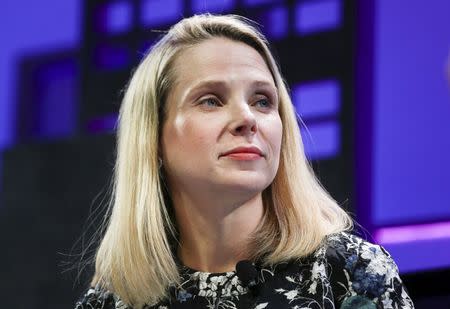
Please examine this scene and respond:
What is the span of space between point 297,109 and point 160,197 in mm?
1064

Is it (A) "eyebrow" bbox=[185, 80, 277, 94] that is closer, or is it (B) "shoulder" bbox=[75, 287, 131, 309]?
(A) "eyebrow" bbox=[185, 80, 277, 94]

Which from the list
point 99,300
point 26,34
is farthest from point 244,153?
point 26,34

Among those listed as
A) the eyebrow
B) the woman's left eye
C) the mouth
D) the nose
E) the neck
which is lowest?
the neck

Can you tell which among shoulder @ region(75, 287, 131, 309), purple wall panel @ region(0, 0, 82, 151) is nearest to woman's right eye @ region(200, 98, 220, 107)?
shoulder @ region(75, 287, 131, 309)

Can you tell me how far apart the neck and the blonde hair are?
0.03 meters

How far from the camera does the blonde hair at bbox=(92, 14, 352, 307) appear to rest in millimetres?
1739

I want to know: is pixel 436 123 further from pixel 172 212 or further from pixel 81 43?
pixel 81 43

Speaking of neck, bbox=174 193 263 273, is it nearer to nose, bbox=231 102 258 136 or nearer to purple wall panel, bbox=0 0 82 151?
nose, bbox=231 102 258 136

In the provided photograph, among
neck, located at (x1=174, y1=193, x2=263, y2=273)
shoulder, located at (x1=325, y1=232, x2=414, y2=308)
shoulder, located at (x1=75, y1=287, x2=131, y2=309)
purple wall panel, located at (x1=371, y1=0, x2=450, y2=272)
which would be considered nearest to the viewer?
shoulder, located at (x1=325, y1=232, x2=414, y2=308)

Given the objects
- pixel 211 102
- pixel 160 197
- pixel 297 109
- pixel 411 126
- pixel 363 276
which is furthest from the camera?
pixel 297 109

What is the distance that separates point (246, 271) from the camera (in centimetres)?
166

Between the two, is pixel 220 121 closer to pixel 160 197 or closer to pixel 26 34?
pixel 160 197

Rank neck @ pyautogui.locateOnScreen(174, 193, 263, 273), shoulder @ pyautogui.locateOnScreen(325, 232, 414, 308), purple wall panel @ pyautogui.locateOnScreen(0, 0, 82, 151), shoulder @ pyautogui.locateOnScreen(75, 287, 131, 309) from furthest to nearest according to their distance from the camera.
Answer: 1. purple wall panel @ pyautogui.locateOnScreen(0, 0, 82, 151)
2. shoulder @ pyautogui.locateOnScreen(75, 287, 131, 309)
3. neck @ pyautogui.locateOnScreen(174, 193, 263, 273)
4. shoulder @ pyautogui.locateOnScreen(325, 232, 414, 308)

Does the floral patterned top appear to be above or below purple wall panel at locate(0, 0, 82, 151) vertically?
below
